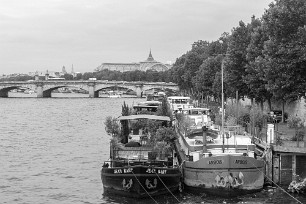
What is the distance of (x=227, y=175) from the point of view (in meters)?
32.7

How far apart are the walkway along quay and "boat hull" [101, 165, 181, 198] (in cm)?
624

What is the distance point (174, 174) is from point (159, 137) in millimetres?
4931

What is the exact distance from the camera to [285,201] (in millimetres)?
32219

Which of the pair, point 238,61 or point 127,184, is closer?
point 127,184

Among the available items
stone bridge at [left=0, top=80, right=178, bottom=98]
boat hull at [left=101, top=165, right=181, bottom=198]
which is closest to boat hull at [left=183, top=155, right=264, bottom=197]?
boat hull at [left=101, top=165, right=181, bottom=198]

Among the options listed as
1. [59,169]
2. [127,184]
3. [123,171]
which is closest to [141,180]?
[127,184]

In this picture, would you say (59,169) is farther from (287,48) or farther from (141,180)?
(287,48)

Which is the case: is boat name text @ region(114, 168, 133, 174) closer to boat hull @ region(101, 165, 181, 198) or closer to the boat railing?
boat hull @ region(101, 165, 181, 198)

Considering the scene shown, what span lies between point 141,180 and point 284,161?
8.97m

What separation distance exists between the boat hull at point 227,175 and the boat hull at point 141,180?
1299mm

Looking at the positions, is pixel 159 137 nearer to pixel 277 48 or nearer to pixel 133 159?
pixel 133 159

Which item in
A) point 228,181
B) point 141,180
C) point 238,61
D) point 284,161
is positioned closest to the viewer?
point 141,180

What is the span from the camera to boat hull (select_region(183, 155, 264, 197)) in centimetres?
3253

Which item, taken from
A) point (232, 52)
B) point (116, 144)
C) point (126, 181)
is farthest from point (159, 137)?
point (232, 52)
